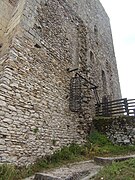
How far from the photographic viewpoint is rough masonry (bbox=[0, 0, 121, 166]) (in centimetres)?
510

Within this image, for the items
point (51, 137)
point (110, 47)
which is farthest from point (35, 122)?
point (110, 47)

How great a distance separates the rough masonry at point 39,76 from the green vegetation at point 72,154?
212mm

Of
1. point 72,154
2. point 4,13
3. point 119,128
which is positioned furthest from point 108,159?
point 4,13

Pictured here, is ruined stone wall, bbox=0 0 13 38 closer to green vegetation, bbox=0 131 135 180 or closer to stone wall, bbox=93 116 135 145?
green vegetation, bbox=0 131 135 180

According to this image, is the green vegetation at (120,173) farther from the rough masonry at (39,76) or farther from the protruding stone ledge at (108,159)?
the rough masonry at (39,76)

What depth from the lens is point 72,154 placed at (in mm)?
6535

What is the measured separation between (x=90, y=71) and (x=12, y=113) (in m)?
6.40

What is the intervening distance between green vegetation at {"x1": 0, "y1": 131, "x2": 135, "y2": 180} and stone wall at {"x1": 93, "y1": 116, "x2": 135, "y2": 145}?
295 millimetres

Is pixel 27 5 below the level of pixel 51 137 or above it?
above

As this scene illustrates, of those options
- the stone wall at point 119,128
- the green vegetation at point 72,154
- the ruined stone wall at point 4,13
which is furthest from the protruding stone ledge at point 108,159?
the ruined stone wall at point 4,13

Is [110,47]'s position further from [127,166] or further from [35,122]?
[127,166]

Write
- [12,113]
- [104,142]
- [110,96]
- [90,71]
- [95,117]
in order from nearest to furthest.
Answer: [12,113]
[104,142]
[95,117]
[90,71]
[110,96]

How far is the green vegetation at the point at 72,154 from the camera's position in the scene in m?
4.46

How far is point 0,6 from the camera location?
7.16m
